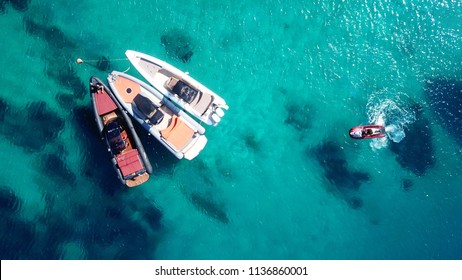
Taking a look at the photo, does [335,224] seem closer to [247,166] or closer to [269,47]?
[247,166]

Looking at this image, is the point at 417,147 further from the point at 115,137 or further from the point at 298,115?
the point at 115,137

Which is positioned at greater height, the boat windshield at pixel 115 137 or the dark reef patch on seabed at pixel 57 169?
the boat windshield at pixel 115 137

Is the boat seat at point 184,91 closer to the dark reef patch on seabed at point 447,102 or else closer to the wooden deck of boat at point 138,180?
the wooden deck of boat at point 138,180

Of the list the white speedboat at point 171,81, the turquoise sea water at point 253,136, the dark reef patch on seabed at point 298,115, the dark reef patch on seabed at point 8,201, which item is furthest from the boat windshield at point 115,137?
the dark reef patch on seabed at point 298,115

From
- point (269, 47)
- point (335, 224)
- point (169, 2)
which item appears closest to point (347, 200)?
point (335, 224)

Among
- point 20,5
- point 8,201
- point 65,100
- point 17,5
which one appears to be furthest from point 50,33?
point 8,201

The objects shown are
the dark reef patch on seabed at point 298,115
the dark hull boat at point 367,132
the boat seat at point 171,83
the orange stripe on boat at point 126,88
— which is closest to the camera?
the orange stripe on boat at point 126,88

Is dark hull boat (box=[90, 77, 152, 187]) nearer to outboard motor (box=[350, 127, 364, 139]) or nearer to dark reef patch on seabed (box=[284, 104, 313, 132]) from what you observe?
dark reef patch on seabed (box=[284, 104, 313, 132])

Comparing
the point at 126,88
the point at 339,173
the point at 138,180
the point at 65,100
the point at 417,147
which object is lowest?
the point at 138,180
